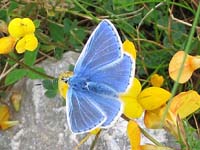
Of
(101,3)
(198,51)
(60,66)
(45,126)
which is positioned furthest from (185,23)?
(45,126)

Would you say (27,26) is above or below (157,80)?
above

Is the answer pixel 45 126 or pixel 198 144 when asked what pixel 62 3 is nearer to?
pixel 45 126

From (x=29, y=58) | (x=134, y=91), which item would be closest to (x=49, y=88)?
(x=29, y=58)

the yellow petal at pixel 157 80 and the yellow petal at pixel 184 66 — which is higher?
the yellow petal at pixel 184 66

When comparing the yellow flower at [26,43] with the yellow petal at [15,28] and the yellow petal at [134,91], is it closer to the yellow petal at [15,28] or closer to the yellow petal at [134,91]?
the yellow petal at [15,28]

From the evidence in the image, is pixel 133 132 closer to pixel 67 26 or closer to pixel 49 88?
pixel 49 88

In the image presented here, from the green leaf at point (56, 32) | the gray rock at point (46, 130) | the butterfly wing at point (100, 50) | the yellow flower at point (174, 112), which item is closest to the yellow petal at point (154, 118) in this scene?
the yellow flower at point (174, 112)
